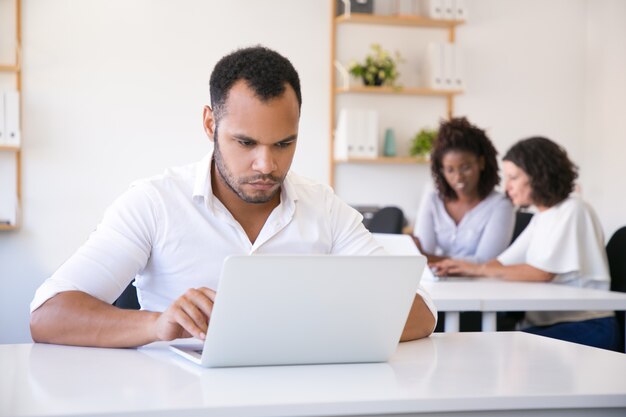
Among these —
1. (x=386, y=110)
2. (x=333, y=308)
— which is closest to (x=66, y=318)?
(x=333, y=308)

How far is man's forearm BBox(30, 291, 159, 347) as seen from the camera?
1626 mm

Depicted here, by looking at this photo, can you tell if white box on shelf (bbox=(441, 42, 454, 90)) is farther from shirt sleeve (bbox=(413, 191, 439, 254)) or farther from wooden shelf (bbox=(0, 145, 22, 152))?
wooden shelf (bbox=(0, 145, 22, 152))

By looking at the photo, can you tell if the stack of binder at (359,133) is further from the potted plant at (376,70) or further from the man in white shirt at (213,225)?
the man in white shirt at (213,225)

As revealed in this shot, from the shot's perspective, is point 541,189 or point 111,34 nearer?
point 541,189

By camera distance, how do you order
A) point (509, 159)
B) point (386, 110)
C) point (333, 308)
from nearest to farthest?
point (333, 308) < point (509, 159) < point (386, 110)

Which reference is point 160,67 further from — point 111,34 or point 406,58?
point 406,58

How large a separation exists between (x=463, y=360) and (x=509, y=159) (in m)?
2.19

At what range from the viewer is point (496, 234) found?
3.83 metres

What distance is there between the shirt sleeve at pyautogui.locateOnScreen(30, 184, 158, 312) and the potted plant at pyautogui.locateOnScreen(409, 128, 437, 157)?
364cm

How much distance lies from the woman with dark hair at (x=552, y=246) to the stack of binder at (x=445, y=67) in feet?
6.10

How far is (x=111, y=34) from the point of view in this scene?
199 inches

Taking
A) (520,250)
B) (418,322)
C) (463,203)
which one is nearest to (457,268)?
(520,250)

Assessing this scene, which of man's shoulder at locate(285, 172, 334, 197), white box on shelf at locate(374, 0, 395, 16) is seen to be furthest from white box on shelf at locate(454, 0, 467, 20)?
man's shoulder at locate(285, 172, 334, 197)

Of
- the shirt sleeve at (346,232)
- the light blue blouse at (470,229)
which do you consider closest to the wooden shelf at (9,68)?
the light blue blouse at (470,229)
